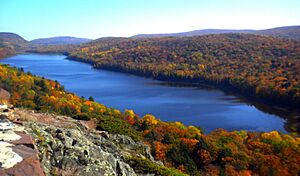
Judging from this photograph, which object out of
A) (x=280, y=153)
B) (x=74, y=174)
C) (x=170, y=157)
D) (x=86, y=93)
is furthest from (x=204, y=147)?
(x=86, y=93)

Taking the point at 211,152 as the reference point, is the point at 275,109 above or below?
below

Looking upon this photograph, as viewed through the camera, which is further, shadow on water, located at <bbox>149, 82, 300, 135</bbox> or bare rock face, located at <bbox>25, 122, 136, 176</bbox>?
shadow on water, located at <bbox>149, 82, 300, 135</bbox>

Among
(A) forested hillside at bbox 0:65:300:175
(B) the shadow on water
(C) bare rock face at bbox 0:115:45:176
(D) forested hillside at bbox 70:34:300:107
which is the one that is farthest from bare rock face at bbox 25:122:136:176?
(D) forested hillside at bbox 70:34:300:107

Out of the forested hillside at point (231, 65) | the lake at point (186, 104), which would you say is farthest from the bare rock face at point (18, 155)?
the forested hillside at point (231, 65)

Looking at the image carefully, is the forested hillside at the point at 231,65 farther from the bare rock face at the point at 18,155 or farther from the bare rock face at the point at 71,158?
the bare rock face at the point at 18,155

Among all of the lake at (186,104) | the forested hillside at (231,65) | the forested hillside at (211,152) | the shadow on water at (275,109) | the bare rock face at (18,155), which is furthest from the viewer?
the forested hillside at (231,65)

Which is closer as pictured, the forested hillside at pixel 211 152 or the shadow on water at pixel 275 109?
the forested hillside at pixel 211 152

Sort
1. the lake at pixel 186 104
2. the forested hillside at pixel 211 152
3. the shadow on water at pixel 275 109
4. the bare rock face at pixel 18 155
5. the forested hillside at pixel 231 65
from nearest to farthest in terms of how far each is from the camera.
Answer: the bare rock face at pixel 18 155 < the forested hillside at pixel 211 152 < the lake at pixel 186 104 < the shadow on water at pixel 275 109 < the forested hillside at pixel 231 65

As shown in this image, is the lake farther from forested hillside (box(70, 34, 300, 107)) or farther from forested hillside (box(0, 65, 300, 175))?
forested hillside (box(0, 65, 300, 175))

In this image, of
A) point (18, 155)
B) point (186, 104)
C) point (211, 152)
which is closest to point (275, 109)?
point (186, 104)

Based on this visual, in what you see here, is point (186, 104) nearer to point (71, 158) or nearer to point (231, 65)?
point (231, 65)
